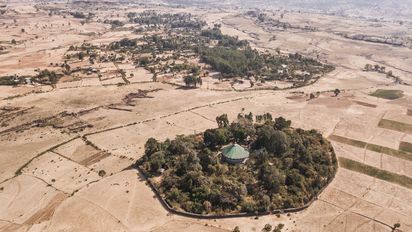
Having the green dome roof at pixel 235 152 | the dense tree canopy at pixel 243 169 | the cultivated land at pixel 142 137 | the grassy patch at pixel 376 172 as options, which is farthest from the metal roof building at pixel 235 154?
the grassy patch at pixel 376 172

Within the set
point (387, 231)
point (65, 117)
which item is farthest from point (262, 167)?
point (65, 117)

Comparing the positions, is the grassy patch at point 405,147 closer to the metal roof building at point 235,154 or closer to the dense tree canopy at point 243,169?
the dense tree canopy at point 243,169

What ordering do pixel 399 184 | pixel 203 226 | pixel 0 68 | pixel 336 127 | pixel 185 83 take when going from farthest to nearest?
pixel 0 68
pixel 185 83
pixel 336 127
pixel 399 184
pixel 203 226

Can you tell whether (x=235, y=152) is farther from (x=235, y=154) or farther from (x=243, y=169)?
(x=243, y=169)

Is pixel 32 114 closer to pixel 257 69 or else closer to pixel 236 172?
pixel 236 172

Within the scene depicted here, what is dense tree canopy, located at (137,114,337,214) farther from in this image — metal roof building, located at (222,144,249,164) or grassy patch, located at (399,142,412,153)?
grassy patch, located at (399,142,412,153)

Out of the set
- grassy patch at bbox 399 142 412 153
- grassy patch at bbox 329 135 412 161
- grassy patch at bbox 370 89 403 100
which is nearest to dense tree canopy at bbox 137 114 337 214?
grassy patch at bbox 329 135 412 161

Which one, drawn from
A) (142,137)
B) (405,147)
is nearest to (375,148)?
(405,147)
